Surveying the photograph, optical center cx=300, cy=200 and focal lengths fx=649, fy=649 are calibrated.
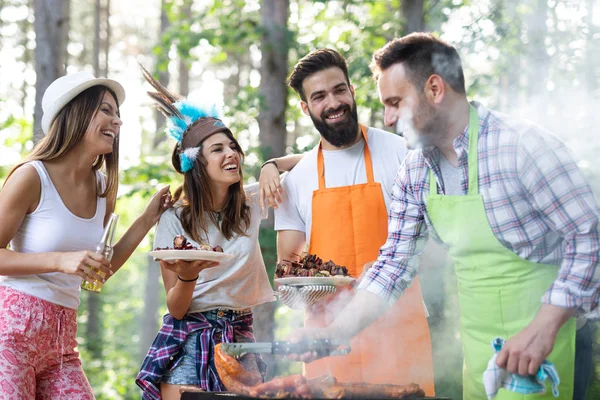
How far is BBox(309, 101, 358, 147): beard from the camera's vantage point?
372 centimetres

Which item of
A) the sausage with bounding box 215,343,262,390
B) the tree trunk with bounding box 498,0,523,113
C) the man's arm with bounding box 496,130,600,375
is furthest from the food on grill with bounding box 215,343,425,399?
the tree trunk with bounding box 498,0,523,113

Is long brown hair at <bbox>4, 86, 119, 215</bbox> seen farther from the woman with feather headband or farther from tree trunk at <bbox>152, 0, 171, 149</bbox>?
tree trunk at <bbox>152, 0, 171, 149</bbox>

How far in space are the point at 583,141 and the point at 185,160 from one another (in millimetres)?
3274

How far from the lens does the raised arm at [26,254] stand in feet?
9.61

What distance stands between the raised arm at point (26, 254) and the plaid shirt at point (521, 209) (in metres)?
1.27

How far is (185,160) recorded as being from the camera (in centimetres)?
373

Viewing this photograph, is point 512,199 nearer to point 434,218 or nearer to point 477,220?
point 477,220

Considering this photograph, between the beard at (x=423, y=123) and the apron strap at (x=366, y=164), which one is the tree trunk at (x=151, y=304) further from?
the beard at (x=423, y=123)

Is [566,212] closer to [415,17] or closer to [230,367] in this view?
[230,367]

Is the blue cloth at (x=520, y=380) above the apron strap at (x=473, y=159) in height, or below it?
below

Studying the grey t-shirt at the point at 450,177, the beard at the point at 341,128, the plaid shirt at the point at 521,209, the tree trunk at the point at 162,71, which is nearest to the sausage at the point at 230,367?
the plaid shirt at the point at 521,209

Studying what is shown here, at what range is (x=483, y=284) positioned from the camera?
2.65m

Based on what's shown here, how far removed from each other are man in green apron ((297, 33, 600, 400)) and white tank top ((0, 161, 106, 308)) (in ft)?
4.37

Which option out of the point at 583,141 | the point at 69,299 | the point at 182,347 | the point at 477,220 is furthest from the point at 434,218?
the point at 583,141
